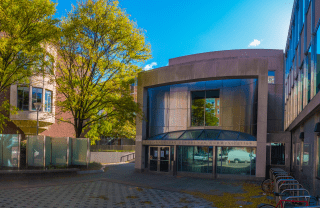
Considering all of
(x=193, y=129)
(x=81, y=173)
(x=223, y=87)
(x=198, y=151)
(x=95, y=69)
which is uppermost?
(x=95, y=69)

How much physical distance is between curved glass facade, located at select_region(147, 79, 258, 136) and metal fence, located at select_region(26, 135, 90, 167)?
581 centimetres

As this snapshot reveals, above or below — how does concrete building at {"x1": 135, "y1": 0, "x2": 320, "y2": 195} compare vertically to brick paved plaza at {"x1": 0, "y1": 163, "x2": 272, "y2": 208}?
above

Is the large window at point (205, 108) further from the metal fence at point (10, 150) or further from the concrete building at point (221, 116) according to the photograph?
the metal fence at point (10, 150)

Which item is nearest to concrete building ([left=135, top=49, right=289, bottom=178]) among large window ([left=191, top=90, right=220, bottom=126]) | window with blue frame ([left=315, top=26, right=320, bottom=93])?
large window ([left=191, top=90, right=220, bottom=126])

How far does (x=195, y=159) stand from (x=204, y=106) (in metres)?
4.12

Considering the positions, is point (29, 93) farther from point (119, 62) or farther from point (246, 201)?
point (246, 201)

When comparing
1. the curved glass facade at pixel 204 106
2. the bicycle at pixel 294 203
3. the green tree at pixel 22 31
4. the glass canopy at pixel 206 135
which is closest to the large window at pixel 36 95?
the green tree at pixel 22 31

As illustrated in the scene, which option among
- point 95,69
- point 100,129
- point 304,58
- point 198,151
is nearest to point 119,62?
point 95,69

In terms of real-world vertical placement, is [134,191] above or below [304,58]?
below

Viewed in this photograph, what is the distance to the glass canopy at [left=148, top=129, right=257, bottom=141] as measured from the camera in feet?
64.7

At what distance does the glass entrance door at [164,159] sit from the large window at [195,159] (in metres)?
0.96

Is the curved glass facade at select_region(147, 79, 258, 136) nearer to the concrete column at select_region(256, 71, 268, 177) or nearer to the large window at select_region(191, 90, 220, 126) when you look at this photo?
the large window at select_region(191, 90, 220, 126)

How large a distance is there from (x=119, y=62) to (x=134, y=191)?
11.8 m

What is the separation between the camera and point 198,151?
67.8ft
